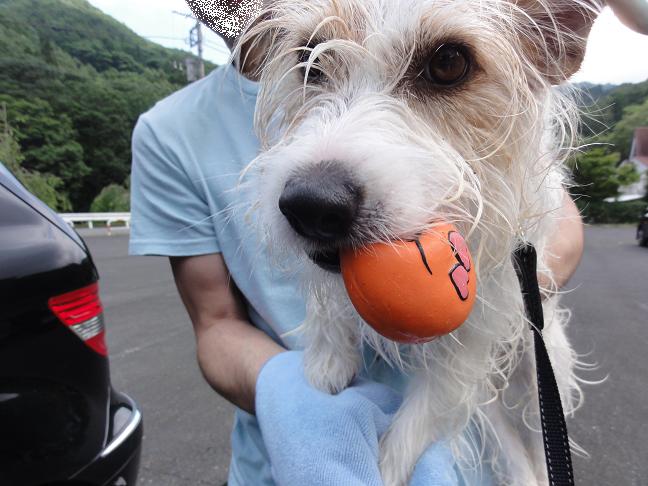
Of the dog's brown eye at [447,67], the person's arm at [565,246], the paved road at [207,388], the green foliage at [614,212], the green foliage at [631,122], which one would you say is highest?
the dog's brown eye at [447,67]

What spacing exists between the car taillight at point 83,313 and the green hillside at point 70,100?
133 ft

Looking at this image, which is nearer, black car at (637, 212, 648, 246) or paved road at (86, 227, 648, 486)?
paved road at (86, 227, 648, 486)

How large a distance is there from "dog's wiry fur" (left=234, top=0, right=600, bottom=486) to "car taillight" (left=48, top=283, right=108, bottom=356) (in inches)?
42.3

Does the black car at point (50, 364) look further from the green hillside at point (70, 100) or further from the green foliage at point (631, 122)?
the green foliage at point (631, 122)

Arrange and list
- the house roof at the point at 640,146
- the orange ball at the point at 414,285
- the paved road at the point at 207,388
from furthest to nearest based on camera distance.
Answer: the house roof at the point at 640,146 → the paved road at the point at 207,388 → the orange ball at the point at 414,285

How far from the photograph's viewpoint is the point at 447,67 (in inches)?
55.7

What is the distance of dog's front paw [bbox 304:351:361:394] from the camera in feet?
5.59

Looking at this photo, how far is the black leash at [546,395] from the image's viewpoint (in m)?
1.47

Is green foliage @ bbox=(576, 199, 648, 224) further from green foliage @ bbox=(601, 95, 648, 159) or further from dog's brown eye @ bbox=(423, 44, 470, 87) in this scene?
dog's brown eye @ bbox=(423, 44, 470, 87)

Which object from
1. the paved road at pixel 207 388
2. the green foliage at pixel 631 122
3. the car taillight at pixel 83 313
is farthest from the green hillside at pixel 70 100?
the green foliage at pixel 631 122

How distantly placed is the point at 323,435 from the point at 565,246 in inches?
51.9

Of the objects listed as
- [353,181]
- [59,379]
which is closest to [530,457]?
[353,181]

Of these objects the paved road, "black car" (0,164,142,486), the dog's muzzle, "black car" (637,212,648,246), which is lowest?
"black car" (637,212,648,246)

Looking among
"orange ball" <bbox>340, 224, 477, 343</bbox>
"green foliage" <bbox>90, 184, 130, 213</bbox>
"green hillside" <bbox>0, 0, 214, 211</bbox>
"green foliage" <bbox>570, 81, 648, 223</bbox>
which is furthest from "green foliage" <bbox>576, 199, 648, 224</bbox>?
"orange ball" <bbox>340, 224, 477, 343</bbox>
